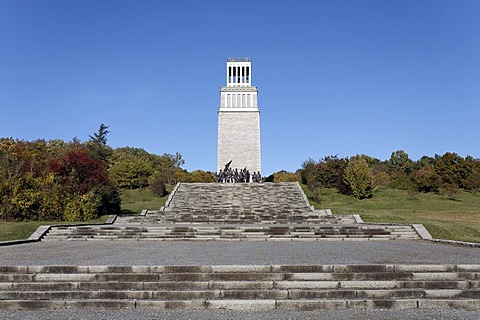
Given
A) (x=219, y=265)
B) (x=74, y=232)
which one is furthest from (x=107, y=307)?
(x=74, y=232)

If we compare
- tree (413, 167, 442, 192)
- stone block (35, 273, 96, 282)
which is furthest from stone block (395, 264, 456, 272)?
tree (413, 167, 442, 192)

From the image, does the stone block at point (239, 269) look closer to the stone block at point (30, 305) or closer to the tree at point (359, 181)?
the stone block at point (30, 305)

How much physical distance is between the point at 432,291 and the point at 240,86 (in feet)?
143

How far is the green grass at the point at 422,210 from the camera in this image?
586 inches

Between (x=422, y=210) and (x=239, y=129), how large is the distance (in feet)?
80.9

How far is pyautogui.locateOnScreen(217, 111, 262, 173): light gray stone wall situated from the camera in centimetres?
4406

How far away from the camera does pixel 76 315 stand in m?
5.31

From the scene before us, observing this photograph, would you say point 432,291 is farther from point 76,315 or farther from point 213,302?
point 76,315

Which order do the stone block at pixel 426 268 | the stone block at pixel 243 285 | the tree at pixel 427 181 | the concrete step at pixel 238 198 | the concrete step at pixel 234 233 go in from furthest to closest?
the tree at pixel 427 181 → the concrete step at pixel 238 198 → the concrete step at pixel 234 233 → the stone block at pixel 426 268 → the stone block at pixel 243 285

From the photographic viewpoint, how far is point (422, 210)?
2366 cm

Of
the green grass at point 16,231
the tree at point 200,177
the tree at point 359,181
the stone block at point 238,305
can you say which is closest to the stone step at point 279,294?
the stone block at point 238,305

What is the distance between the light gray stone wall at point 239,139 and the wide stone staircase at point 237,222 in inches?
591

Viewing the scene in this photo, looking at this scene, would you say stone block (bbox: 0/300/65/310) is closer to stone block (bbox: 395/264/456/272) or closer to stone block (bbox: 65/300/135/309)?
stone block (bbox: 65/300/135/309)

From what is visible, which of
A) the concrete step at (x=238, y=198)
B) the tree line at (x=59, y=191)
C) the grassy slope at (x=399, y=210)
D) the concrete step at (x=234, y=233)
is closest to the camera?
the concrete step at (x=234, y=233)
